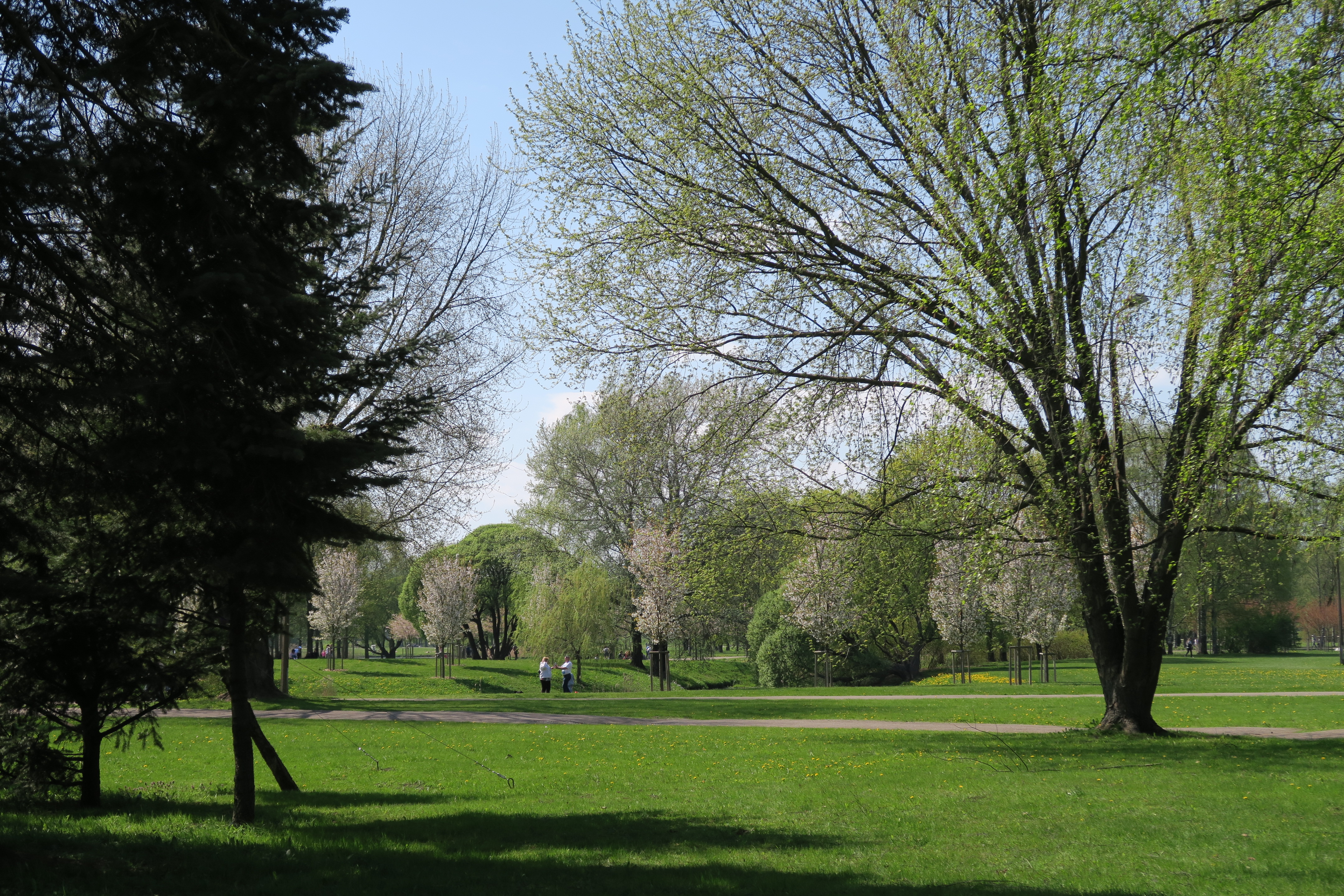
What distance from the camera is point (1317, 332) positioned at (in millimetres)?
10469

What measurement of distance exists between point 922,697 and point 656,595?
43.7 feet

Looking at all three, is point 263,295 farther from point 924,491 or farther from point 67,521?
point 924,491

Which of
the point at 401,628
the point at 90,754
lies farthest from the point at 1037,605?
the point at 401,628

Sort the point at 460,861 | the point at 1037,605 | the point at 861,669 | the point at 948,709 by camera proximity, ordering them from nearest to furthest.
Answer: the point at 460,861 < the point at 948,709 < the point at 1037,605 < the point at 861,669

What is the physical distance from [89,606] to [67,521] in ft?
2.83

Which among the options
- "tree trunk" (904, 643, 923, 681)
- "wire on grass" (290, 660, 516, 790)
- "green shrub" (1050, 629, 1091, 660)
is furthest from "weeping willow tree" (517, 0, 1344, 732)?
"green shrub" (1050, 629, 1091, 660)

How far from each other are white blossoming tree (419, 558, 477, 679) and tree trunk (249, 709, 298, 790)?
31.0 metres

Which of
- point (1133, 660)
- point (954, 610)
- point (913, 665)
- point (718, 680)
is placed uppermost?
point (1133, 660)

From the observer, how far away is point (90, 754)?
9.27 meters

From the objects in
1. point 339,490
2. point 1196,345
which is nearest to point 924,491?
point 1196,345

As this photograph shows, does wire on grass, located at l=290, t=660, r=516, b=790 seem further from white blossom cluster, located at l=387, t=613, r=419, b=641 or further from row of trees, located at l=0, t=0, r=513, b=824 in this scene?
white blossom cluster, located at l=387, t=613, r=419, b=641

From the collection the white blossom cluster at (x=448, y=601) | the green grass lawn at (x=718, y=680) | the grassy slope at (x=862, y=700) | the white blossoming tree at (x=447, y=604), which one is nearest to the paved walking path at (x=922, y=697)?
the grassy slope at (x=862, y=700)

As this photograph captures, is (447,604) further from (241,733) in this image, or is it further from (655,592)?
(241,733)

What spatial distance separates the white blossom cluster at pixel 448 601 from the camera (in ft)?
147
